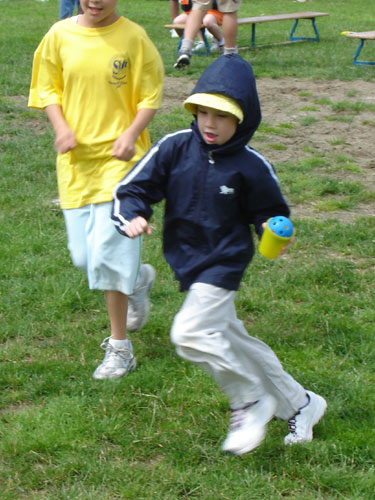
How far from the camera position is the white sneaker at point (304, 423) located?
10.1ft

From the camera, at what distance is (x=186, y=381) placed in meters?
3.57

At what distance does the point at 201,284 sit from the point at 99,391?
3.01 ft

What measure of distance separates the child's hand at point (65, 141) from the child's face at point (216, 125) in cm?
80

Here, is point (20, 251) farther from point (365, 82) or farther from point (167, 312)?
point (365, 82)

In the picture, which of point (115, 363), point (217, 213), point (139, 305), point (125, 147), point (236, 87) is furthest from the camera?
point (139, 305)

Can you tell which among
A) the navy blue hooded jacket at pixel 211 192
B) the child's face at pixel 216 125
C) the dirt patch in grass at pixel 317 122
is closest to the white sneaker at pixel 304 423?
the navy blue hooded jacket at pixel 211 192

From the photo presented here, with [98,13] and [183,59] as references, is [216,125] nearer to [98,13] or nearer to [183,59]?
[98,13]

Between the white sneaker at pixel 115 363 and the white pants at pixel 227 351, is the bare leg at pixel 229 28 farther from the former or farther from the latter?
the white pants at pixel 227 351

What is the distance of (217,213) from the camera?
293cm

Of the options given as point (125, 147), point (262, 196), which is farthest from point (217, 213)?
point (125, 147)

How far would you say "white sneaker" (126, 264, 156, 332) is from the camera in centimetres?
393

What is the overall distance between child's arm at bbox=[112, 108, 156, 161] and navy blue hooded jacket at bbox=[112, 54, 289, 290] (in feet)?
1.58

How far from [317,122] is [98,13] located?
5.10 m

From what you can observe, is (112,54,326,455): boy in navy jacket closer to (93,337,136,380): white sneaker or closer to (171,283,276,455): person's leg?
(171,283,276,455): person's leg
